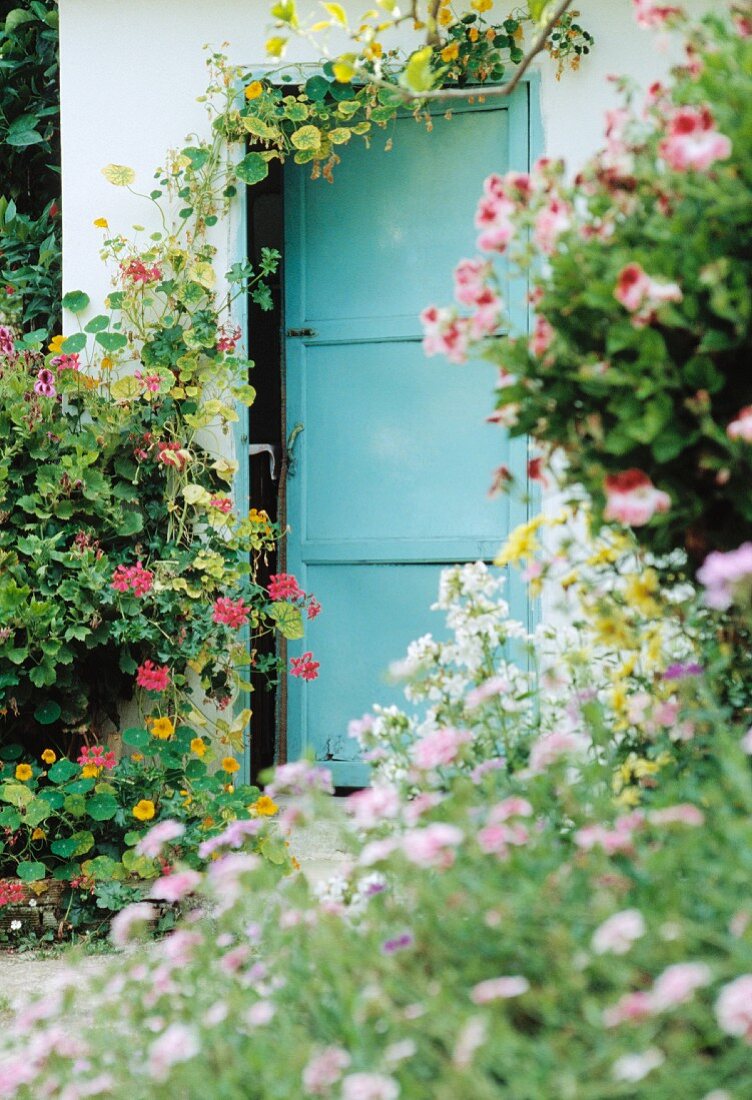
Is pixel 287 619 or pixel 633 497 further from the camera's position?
pixel 287 619

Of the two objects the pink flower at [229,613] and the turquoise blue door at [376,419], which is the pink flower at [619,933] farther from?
the turquoise blue door at [376,419]

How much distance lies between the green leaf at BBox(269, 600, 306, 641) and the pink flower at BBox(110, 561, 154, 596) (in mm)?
427

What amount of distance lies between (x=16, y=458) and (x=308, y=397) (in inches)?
43.6

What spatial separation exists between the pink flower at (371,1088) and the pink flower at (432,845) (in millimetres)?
266

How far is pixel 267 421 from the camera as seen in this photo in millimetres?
4867

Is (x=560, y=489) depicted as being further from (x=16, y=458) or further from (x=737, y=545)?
(x=16, y=458)

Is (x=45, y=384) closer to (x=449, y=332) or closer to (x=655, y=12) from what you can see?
(x=449, y=332)

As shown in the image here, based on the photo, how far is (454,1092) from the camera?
1.38m

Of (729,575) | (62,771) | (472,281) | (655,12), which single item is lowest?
(62,771)

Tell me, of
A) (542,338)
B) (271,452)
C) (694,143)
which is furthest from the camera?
(271,452)

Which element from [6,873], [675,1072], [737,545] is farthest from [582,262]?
[6,873]

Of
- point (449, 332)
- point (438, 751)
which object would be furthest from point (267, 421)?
point (438, 751)

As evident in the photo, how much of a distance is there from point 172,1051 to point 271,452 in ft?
10.6

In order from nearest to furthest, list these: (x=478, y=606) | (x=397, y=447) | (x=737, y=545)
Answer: (x=737, y=545), (x=478, y=606), (x=397, y=447)
